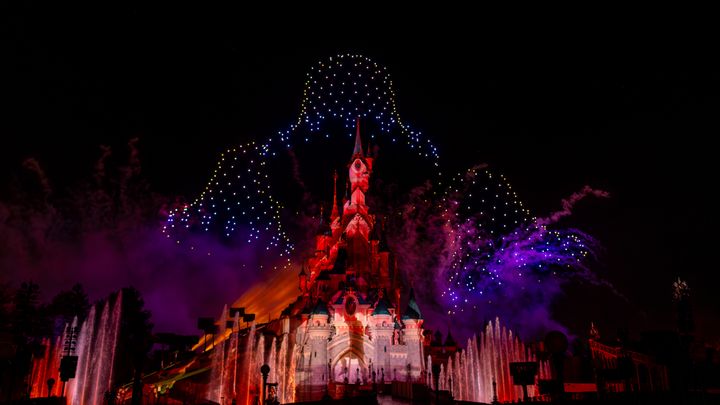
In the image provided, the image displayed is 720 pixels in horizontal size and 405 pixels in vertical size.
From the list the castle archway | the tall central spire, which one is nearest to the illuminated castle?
the castle archway

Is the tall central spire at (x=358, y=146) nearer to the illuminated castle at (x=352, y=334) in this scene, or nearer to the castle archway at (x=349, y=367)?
the illuminated castle at (x=352, y=334)

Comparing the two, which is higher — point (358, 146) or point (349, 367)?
point (358, 146)

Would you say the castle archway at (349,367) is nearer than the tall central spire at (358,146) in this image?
Yes

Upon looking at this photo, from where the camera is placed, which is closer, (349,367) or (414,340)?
(414,340)

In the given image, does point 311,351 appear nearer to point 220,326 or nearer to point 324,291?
point 324,291

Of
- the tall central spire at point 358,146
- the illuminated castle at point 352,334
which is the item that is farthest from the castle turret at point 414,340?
the tall central spire at point 358,146

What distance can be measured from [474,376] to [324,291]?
20.6 meters

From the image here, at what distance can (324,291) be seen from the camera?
59.5 metres

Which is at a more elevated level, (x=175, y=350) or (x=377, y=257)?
(x=377, y=257)

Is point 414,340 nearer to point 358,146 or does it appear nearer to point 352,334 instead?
point 352,334

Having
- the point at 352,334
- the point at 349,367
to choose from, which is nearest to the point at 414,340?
the point at 352,334

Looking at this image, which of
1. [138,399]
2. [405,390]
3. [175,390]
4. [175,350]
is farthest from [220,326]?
[138,399]

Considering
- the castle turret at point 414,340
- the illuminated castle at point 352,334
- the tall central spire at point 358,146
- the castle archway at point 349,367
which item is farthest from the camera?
the tall central spire at point 358,146

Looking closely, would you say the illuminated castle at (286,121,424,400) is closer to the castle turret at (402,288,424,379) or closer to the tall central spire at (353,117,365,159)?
the castle turret at (402,288,424,379)
